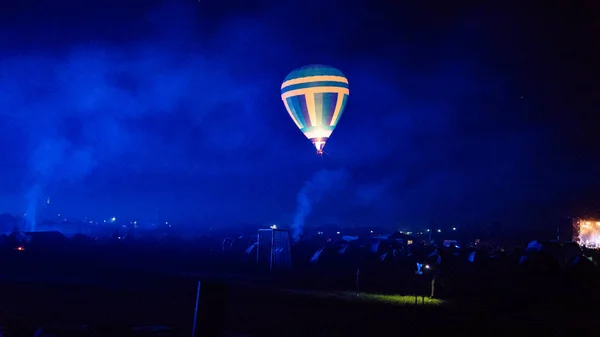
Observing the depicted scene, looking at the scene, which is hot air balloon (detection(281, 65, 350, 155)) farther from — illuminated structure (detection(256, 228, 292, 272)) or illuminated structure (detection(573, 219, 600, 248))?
illuminated structure (detection(573, 219, 600, 248))

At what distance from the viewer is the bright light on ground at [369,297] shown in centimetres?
2164

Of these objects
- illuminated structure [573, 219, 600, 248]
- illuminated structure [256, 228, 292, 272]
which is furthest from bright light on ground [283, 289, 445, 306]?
illuminated structure [573, 219, 600, 248]

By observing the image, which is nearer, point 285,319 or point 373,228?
point 285,319

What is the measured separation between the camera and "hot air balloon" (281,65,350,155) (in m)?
38.3

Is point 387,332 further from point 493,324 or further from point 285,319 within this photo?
point 493,324

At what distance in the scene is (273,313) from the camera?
17172mm

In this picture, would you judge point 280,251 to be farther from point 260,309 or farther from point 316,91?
point 260,309

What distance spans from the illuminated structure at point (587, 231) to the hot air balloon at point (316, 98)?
51.5m

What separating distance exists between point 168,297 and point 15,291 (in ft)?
19.1

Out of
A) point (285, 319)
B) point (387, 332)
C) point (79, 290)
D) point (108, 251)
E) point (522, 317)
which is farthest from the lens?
point (108, 251)

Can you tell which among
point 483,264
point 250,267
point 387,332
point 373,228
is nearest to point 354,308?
point 387,332

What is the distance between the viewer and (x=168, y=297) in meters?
20.3

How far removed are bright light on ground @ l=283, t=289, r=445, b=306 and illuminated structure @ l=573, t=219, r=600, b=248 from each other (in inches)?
2453

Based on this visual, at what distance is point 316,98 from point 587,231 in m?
57.3
